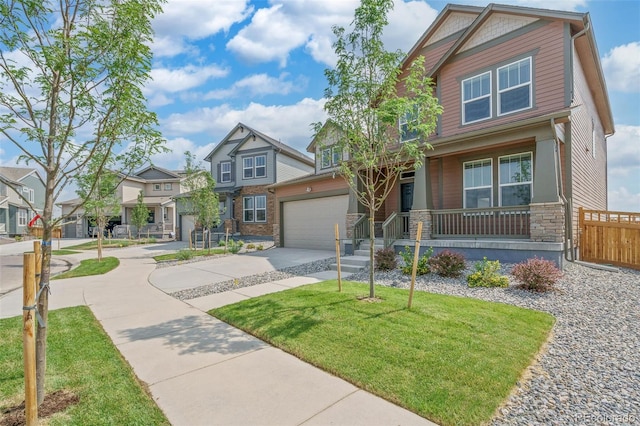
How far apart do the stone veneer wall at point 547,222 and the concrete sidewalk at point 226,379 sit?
757 cm

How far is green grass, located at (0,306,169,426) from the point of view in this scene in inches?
110

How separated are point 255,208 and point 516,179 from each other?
16255 mm

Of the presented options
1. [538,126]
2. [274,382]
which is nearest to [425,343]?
[274,382]

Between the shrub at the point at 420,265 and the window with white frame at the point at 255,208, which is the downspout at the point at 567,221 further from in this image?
the window with white frame at the point at 255,208

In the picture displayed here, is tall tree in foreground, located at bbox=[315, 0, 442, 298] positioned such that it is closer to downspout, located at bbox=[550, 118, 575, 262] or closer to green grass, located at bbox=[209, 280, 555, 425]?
green grass, located at bbox=[209, 280, 555, 425]

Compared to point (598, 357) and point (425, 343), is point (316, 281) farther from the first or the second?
point (598, 357)

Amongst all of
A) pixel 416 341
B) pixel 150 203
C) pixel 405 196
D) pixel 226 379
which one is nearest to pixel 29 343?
pixel 226 379

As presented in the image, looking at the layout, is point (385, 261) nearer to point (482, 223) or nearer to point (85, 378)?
point (482, 223)

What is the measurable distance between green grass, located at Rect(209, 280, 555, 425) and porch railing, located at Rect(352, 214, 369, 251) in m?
5.74

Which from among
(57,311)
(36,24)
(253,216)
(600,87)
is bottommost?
(57,311)

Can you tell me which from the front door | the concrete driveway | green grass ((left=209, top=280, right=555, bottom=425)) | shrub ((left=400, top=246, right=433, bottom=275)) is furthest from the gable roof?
green grass ((left=209, top=280, right=555, bottom=425))

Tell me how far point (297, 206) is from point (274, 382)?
13.9 meters

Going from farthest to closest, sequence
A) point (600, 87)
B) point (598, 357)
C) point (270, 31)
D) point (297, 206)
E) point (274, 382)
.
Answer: point (297, 206)
point (600, 87)
point (270, 31)
point (598, 357)
point (274, 382)

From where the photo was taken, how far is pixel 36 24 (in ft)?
10.3
